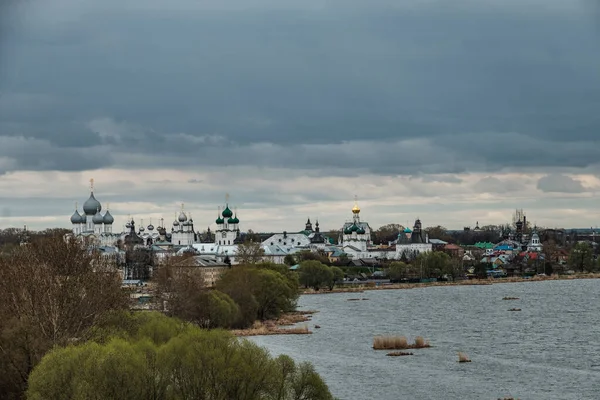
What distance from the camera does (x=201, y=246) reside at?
193125 mm

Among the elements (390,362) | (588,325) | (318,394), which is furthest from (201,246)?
(318,394)

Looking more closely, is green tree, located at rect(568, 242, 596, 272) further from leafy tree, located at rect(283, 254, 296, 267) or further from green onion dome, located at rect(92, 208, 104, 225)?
green onion dome, located at rect(92, 208, 104, 225)

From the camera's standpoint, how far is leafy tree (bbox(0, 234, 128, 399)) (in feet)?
119

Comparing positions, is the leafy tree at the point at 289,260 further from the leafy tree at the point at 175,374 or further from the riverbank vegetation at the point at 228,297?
the leafy tree at the point at 175,374

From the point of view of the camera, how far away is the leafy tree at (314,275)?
12406cm

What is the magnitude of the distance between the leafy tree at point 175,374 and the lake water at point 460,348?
381 inches

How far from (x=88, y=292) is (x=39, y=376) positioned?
12.6m

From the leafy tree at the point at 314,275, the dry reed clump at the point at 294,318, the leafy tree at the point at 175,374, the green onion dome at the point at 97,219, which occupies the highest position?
the green onion dome at the point at 97,219

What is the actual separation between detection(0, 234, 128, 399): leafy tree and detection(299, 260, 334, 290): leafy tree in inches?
2983

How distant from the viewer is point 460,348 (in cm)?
5597

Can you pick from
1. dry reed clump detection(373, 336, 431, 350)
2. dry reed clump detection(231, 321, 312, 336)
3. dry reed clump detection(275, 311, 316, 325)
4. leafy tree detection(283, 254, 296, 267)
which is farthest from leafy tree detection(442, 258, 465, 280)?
dry reed clump detection(373, 336, 431, 350)

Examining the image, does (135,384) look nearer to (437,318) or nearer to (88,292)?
(88,292)

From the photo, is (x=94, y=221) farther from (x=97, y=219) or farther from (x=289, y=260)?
(x=289, y=260)

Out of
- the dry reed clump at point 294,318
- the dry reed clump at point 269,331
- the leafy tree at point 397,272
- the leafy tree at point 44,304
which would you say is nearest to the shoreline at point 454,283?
the leafy tree at point 397,272
